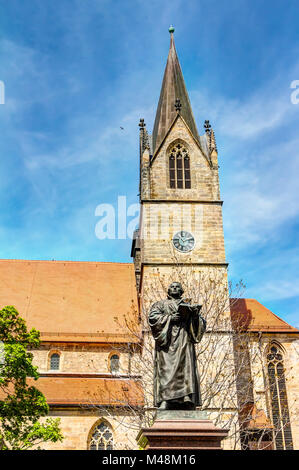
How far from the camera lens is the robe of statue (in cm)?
658

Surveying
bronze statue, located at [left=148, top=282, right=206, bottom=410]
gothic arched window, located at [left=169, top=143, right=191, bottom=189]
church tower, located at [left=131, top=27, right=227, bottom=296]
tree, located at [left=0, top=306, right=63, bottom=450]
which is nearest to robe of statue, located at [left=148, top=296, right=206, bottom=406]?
bronze statue, located at [left=148, top=282, right=206, bottom=410]

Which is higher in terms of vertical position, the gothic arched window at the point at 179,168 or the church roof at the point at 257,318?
the gothic arched window at the point at 179,168

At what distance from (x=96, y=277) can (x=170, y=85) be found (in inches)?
445

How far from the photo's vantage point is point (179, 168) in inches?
1009

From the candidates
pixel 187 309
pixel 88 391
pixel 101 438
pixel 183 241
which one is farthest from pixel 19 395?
pixel 187 309

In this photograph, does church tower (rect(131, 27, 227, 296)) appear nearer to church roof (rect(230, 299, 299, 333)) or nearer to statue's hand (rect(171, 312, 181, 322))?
church roof (rect(230, 299, 299, 333))

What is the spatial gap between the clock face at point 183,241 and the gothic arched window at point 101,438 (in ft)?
26.4

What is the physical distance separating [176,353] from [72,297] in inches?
760

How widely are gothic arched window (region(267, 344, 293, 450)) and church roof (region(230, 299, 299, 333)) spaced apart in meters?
0.94

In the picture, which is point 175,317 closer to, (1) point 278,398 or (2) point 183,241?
(2) point 183,241

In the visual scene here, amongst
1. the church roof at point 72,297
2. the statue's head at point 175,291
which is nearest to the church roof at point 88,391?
the church roof at point 72,297

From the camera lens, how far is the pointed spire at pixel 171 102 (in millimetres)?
26812

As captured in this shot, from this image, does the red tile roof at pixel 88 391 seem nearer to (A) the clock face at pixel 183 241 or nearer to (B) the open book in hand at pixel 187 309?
(A) the clock face at pixel 183 241
